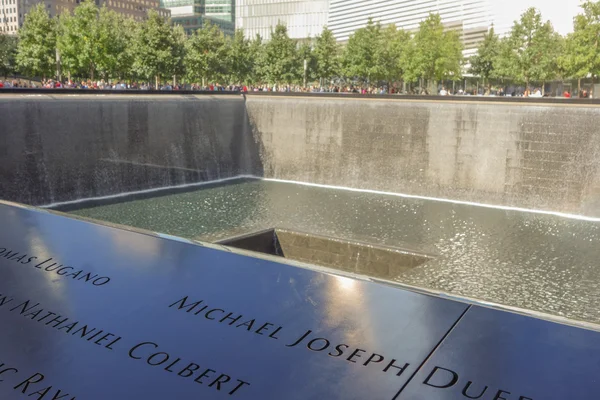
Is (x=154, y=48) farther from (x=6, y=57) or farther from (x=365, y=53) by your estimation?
(x=6, y=57)

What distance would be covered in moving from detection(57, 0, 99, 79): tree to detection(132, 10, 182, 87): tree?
8.43 feet

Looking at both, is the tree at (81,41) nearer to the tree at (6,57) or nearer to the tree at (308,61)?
the tree at (6,57)

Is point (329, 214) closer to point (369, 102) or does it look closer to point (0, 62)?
point (369, 102)

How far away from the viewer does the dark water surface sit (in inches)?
333

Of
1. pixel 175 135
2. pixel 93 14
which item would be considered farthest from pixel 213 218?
pixel 93 14

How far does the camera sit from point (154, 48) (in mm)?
30625

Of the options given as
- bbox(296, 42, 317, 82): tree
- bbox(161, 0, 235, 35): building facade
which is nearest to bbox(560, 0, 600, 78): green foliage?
bbox(296, 42, 317, 82): tree

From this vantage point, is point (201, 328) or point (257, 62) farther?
point (257, 62)

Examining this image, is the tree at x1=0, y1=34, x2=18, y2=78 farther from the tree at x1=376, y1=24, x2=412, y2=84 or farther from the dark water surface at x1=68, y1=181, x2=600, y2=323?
the dark water surface at x1=68, y1=181, x2=600, y2=323

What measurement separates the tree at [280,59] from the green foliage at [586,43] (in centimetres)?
1536

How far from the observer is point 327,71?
39.5 m

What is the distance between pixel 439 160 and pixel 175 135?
730 cm

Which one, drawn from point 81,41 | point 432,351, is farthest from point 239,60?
point 432,351

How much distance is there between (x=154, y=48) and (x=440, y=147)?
1883 centimetres
